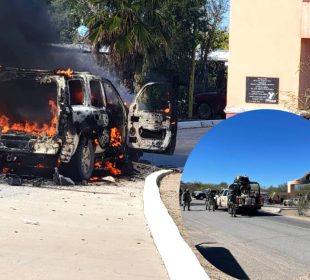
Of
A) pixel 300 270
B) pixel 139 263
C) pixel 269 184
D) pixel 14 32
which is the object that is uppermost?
pixel 14 32

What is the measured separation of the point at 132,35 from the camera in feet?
38.5

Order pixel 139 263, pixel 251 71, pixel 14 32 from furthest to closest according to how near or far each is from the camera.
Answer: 1. pixel 14 32
2. pixel 251 71
3. pixel 139 263

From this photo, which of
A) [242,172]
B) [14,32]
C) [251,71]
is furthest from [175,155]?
[242,172]

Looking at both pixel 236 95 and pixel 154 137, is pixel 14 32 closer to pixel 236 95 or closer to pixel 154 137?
pixel 154 137

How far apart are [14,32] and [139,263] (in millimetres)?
7597

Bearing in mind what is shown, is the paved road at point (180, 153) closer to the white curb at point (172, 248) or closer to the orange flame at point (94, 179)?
the orange flame at point (94, 179)

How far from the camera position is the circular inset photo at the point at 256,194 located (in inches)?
103

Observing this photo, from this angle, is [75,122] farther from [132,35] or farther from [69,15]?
[69,15]

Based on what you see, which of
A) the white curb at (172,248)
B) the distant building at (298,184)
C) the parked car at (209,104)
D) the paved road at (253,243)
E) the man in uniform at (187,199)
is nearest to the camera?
the paved road at (253,243)

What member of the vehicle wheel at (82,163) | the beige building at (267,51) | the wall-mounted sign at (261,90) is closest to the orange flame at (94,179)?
the vehicle wheel at (82,163)

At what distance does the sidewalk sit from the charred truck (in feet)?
6.59

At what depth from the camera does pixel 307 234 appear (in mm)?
2602

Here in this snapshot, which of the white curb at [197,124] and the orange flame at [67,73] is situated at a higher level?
the orange flame at [67,73]

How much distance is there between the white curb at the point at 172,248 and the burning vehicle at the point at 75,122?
128 inches
